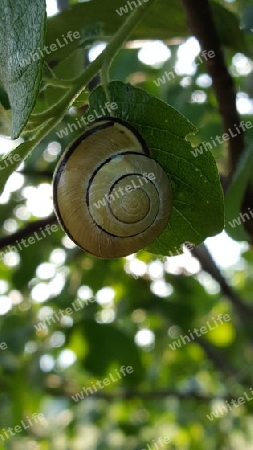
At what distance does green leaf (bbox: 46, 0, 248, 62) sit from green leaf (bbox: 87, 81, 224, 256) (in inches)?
10.3

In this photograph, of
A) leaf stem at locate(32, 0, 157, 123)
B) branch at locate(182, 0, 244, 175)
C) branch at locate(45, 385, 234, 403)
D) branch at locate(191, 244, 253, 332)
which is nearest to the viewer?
leaf stem at locate(32, 0, 157, 123)

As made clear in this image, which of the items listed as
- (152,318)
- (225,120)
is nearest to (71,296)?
(152,318)

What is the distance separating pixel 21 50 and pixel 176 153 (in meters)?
0.21

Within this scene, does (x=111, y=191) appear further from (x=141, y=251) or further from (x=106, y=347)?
(x=106, y=347)

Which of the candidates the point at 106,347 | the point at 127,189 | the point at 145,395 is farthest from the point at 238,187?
the point at 145,395

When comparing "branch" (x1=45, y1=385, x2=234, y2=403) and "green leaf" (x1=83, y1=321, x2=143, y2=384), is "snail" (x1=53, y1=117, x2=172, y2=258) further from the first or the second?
"branch" (x1=45, y1=385, x2=234, y2=403)

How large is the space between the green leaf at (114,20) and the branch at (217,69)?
79 millimetres

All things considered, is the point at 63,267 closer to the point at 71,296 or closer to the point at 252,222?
the point at 71,296

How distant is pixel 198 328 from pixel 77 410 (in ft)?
2.63

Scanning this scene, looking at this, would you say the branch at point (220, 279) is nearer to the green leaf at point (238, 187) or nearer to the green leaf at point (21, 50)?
the green leaf at point (238, 187)

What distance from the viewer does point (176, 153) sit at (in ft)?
1.95

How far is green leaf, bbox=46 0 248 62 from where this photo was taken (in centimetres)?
85

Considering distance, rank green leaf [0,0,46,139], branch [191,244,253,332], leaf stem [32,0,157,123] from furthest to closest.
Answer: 1. branch [191,244,253,332]
2. leaf stem [32,0,157,123]
3. green leaf [0,0,46,139]

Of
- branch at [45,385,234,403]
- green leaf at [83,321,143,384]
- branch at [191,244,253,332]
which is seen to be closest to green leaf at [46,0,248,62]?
branch at [191,244,253,332]
